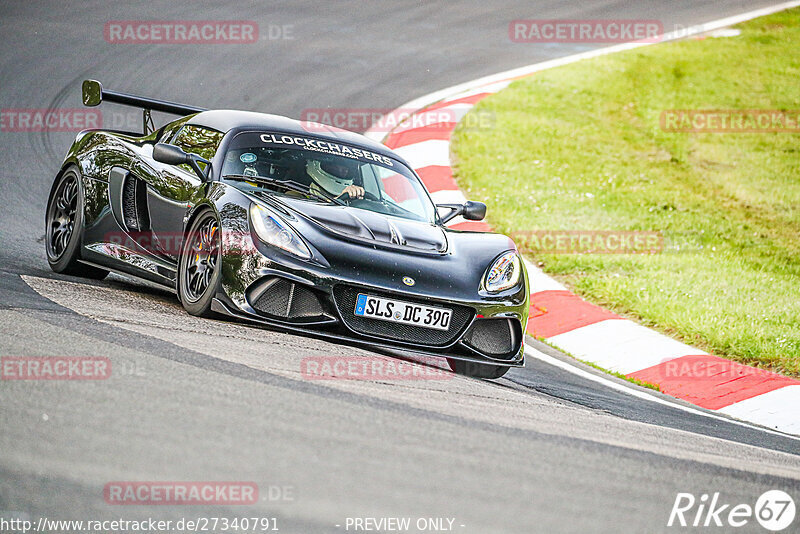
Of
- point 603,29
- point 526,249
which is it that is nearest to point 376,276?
point 526,249

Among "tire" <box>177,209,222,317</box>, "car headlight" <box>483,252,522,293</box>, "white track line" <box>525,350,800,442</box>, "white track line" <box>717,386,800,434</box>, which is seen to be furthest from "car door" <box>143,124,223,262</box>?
"white track line" <box>717,386,800,434</box>

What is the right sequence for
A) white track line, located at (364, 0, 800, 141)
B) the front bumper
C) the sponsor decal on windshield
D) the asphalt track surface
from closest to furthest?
1. the asphalt track surface
2. the front bumper
3. the sponsor decal on windshield
4. white track line, located at (364, 0, 800, 141)

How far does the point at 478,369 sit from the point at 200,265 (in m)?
1.71

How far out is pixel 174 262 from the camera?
6.03m

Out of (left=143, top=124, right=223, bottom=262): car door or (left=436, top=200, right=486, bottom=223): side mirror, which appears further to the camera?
(left=436, top=200, right=486, bottom=223): side mirror

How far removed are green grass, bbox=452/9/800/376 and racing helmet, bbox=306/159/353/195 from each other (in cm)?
281

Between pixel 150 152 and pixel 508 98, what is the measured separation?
26.4 ft

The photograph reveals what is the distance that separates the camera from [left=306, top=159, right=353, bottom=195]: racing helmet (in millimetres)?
6301

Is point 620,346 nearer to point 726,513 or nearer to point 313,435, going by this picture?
point 726,513

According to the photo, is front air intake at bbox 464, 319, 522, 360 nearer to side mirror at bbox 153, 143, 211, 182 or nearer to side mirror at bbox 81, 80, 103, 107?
side mirror at bbox 153, 143, 211, 182

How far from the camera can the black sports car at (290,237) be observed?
211 inches

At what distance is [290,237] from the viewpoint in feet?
17.8

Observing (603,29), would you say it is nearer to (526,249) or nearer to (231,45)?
(231,45)

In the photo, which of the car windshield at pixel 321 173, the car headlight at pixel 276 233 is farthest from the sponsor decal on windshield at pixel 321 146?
the car headlight at pixel 276 233
